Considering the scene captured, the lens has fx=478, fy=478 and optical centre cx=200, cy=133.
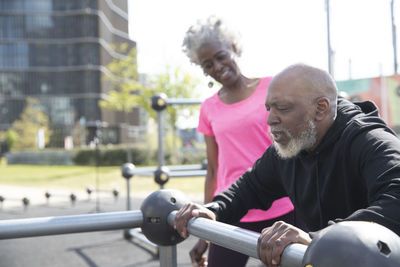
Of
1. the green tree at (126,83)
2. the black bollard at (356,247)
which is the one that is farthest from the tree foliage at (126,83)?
the black bollard at (356,247)

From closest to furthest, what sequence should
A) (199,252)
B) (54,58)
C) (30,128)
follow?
(199,252) → (30,128) → (54,58)

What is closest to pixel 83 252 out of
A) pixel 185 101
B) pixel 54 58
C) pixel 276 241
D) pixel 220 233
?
pixel 185 101

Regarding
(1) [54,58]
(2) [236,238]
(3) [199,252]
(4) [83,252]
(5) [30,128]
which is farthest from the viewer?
(1) [54,58]

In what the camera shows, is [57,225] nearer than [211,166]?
Yes

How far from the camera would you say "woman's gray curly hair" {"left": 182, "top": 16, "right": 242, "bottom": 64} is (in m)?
2.04

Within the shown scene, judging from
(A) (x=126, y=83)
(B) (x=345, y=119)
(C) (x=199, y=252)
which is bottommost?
(C) (x=199, y=252)

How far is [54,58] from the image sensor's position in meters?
46.2

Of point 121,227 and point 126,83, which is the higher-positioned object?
point 126,83

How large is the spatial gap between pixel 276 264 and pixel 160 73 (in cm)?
2149

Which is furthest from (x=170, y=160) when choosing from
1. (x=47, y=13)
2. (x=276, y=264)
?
(x=47, y=13)

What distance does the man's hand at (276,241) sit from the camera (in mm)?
828

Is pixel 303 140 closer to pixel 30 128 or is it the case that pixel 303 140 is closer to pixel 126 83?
pixel 126 83

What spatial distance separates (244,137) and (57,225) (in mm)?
981

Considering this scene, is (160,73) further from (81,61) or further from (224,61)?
(81,61)
